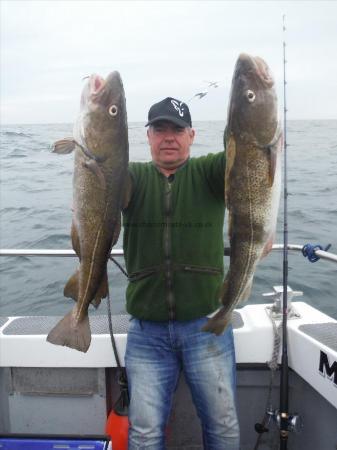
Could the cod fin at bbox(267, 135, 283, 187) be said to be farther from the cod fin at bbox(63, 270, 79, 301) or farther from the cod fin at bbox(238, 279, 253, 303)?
the cod fin at bbox(63, 270, 79, 301)

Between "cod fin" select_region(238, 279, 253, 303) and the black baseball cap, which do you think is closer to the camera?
"cod fin" select_region(238, 279, 253, 303)

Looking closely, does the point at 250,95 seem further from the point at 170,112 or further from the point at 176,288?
the point at 176,288

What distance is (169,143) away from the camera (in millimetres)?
3035

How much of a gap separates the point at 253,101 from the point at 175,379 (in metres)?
1.94

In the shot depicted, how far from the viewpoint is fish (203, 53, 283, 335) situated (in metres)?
2.30

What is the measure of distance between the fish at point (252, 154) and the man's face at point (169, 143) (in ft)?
1.98

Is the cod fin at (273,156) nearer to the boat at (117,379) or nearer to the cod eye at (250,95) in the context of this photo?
the cod eye at (250,95)

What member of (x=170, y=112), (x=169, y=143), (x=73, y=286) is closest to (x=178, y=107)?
(x=170, y=112)

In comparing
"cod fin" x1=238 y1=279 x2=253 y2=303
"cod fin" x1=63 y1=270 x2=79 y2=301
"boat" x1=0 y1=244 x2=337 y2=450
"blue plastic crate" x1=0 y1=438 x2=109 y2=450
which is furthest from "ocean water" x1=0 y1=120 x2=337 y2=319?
"blue plastic crate" x1=0 y1=438 x2=109 y2=450

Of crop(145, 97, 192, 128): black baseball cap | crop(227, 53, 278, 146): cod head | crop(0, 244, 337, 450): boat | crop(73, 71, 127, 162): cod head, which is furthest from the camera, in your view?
crop(0, 244, 337, 450): boat

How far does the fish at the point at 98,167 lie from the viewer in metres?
2.44

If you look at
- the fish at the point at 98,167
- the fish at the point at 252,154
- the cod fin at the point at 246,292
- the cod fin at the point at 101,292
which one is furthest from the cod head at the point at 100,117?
the cod fin at the point at 246,292

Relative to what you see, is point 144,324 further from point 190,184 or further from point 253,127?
point 253,127

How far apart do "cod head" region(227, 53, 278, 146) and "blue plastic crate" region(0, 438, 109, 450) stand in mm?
2172
